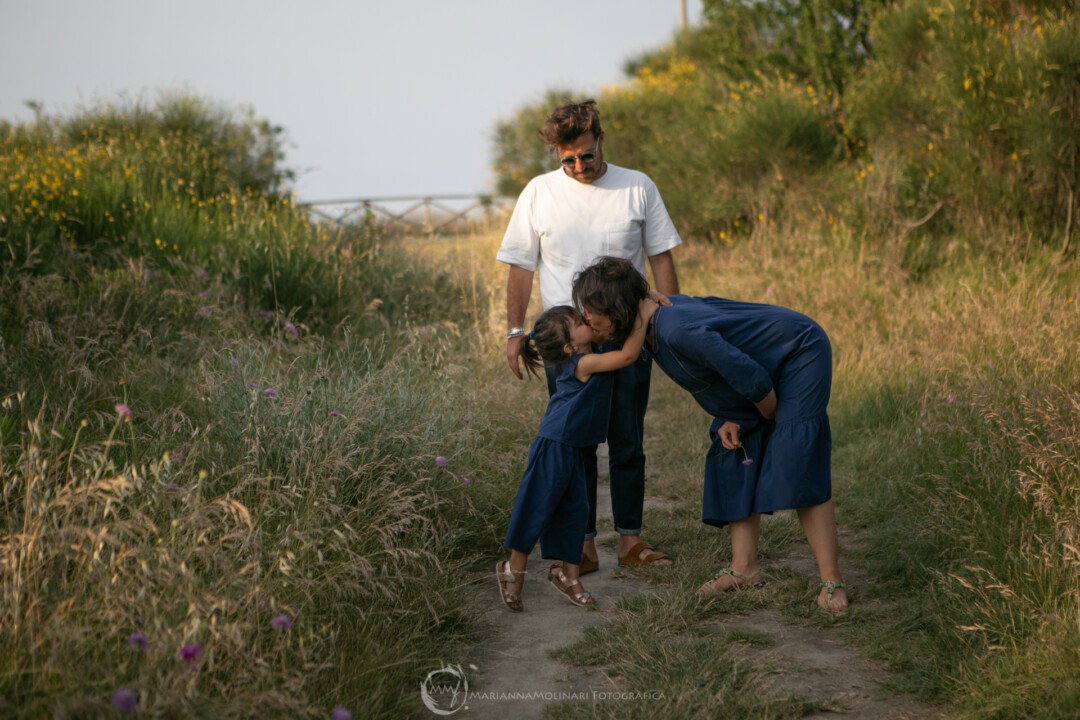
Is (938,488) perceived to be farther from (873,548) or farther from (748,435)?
(748,435)

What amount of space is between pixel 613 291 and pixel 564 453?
0.70m

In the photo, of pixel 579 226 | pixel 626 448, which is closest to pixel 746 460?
pixel 626 448

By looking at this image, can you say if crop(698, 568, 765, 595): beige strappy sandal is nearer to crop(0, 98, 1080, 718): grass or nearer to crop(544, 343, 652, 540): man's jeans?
crop(0, 98, 1080, 718): grass

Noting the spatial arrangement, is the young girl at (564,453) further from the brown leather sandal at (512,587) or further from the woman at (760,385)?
the woman at (760,385)

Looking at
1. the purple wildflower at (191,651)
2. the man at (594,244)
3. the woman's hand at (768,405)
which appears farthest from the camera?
the man at (594,244)

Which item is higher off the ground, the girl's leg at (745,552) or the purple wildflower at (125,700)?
the purple wildflower at (125,700)

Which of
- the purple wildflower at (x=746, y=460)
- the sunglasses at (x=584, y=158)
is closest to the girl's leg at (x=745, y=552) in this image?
the purple wildflower at (x=746, y=460)

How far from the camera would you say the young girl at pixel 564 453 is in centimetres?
394

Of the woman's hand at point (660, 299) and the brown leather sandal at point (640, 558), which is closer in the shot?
the woman's hand at point (660, 299)

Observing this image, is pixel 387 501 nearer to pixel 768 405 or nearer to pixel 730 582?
pixel 730 582

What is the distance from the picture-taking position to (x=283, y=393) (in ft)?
14.9

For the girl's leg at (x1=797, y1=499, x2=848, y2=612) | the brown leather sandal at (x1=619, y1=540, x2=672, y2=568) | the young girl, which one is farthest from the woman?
the brown leather sandal at (x1=619, y1=540, x2=672, y2=568)

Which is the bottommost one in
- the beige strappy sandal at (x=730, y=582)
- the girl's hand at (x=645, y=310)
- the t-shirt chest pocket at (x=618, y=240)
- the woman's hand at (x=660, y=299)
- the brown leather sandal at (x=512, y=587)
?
the beige strappy sandal at (x=730, y=582)

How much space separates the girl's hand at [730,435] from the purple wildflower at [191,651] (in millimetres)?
2173
